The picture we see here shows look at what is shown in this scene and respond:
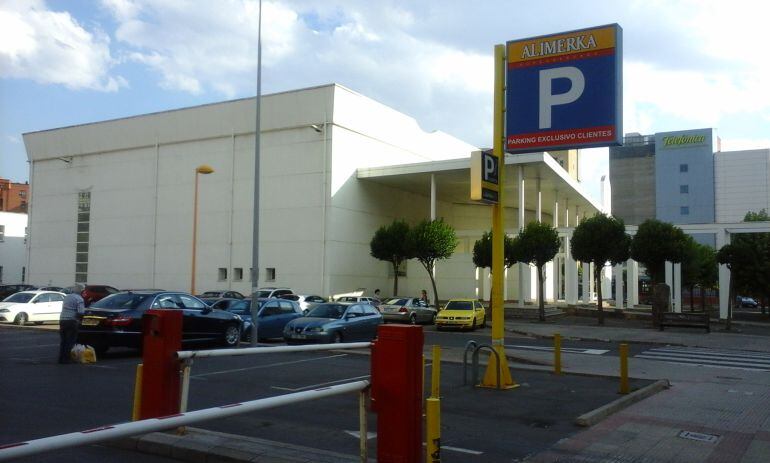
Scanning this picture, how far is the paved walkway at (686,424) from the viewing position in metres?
7.56

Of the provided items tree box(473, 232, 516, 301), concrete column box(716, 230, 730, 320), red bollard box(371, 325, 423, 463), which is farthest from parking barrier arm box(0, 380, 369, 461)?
concrete column box(716, 230, 730, 320)

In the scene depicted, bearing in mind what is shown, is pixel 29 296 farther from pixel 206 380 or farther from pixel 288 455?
pixel 288 455

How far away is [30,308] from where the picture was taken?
27.7 metres

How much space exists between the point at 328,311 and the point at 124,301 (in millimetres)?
6301

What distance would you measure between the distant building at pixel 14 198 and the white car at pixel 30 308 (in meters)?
47.6

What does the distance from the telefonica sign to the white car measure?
92.4 metres

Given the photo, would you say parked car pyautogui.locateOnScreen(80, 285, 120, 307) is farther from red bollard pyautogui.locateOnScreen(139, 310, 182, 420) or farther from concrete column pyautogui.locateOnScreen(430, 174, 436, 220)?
red bollard pyautogui.locateOnScreen(139, 310, 182, 420)

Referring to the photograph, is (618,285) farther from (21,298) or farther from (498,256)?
(498,256)

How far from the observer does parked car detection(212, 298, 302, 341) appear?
868 inches

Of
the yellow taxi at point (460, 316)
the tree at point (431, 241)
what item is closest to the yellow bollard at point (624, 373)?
the yellow taxi at point (460, 316)

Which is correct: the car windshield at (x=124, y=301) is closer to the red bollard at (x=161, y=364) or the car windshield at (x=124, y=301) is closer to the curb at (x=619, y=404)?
the red bollard at (x=161, y=364)

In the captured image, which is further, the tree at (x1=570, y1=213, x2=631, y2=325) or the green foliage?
the green foliage

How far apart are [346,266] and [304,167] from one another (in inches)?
274

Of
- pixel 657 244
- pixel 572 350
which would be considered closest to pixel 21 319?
pixel 572 350
